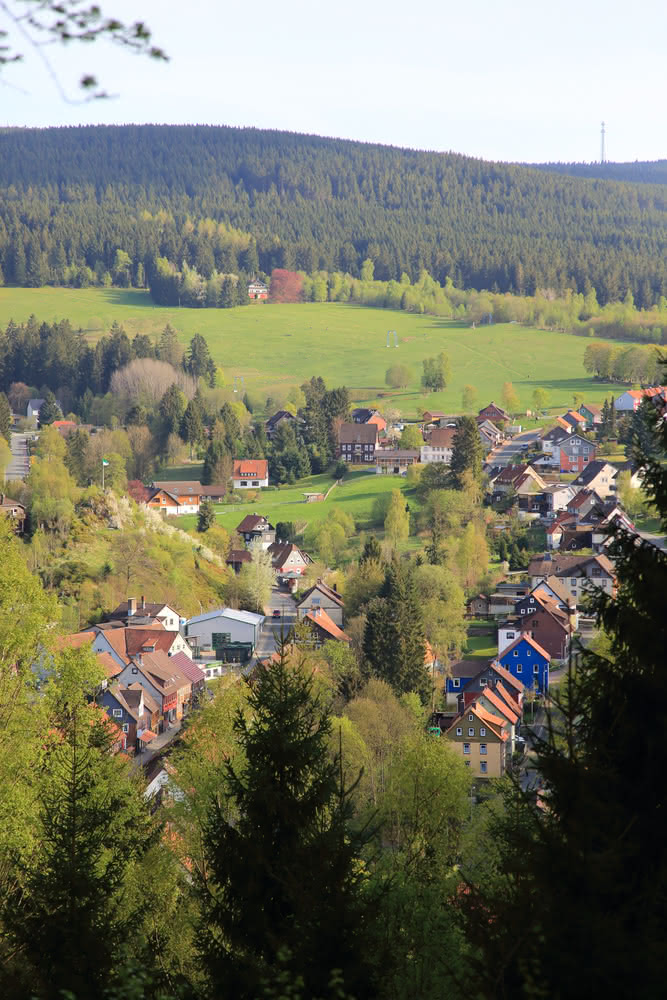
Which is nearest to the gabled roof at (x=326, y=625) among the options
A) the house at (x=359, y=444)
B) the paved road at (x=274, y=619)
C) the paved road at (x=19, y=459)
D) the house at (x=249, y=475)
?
the paved road at (x=274, y=619)

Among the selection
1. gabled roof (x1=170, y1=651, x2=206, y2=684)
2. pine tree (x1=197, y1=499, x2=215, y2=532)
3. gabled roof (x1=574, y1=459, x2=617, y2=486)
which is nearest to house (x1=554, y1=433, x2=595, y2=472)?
gabled roof (x1=574, y1=459, x2=617, y2=486)

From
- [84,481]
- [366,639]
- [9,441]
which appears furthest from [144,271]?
[366,639]

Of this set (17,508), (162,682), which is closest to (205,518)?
(17,508)

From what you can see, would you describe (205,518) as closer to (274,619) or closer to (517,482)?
(274,619)

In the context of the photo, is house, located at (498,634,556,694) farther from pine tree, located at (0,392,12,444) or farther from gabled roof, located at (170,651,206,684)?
pine tree, located at (0,392,12,444)

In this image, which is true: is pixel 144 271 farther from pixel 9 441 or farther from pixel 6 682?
pixel 6 682

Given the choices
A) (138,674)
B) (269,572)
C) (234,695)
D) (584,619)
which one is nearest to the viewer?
(234,695)

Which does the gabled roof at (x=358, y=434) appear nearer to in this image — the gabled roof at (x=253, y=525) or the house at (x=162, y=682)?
the gabled roof at (x=253, y=525)
